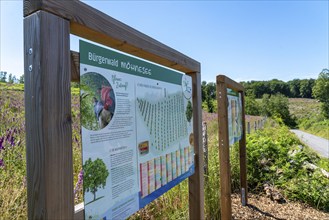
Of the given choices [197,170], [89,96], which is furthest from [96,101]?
[197,170]

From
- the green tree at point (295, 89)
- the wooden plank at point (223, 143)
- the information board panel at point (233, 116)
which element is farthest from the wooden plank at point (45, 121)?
the green tree at point (295, 89)

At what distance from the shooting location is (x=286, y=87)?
8106 centimetres

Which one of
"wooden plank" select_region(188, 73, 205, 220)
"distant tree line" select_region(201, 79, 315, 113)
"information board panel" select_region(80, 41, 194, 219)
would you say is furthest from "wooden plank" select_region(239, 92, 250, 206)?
"distant tree line" select_region(201, 79, 315, 113)

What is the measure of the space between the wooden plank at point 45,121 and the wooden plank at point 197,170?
52.7 inches

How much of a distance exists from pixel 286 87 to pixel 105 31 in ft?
294

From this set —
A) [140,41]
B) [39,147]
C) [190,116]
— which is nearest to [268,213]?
[190,116]

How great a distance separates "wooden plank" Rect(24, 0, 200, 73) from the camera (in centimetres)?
88

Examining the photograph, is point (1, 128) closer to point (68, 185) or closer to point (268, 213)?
point (68, 185)

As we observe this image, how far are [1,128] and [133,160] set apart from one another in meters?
1.96

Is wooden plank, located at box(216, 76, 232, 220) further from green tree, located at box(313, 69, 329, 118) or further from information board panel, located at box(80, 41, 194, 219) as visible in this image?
green tree, located at box(313, 69, 329, 118)

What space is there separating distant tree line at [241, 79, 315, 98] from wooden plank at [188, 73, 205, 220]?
7527 centimetres

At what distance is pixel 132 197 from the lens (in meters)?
1.22

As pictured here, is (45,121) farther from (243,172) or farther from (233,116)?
(243,172)

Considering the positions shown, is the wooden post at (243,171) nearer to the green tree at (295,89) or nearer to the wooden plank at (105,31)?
the wooden plank at (105,31)
